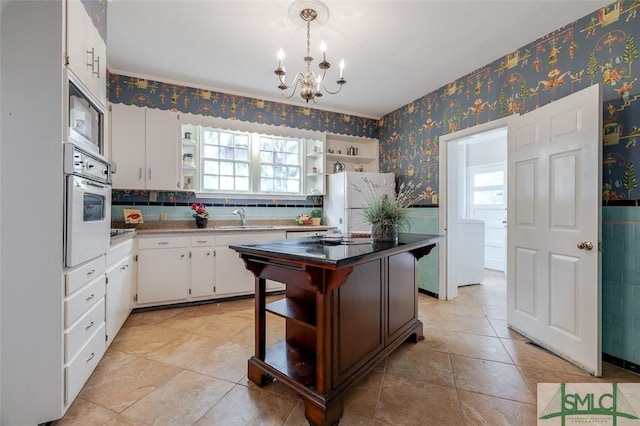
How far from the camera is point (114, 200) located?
3.38 m

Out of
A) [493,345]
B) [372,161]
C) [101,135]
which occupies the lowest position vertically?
[493,345]

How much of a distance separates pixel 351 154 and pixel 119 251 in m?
3.41

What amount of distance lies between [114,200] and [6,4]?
233cm

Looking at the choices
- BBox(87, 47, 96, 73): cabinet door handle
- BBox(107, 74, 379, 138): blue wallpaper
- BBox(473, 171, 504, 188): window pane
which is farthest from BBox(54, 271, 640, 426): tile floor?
BBox(473, 171, 504, 188): window pane

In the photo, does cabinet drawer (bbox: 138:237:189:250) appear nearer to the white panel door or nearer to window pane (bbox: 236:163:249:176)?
window pane (bbox: 236:163:249:176)

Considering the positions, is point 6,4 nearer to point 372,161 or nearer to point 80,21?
point 80,21

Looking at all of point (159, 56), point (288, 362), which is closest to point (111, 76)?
point (159, 56)

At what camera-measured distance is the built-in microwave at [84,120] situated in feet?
5.26

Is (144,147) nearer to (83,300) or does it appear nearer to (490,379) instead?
(83,300)

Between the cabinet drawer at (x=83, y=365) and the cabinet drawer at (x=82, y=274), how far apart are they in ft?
1.28

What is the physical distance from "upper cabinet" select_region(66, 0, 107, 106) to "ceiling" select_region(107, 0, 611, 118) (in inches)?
20.4

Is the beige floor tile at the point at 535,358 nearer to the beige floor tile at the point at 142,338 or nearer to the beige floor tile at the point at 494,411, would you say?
the beige floor tile at the point at 494,411

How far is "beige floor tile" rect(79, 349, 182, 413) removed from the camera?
5.62ft

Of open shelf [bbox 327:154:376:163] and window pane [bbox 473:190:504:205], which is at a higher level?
open shelf [bbox 327:154:376:163]
